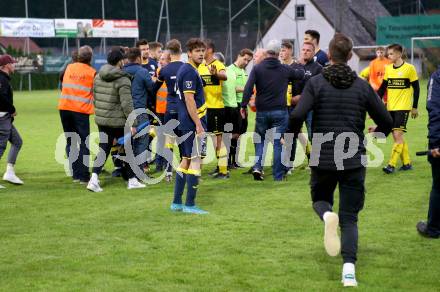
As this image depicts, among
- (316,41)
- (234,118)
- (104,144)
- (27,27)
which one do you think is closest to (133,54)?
(104,144)

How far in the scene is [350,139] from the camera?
21.8 feet

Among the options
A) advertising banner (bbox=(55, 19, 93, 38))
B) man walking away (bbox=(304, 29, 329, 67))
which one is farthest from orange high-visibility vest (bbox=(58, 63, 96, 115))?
advertising banner (bbox=(55, 19, 93, 38))

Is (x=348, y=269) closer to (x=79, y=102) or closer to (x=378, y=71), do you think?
(x=79, y=102)

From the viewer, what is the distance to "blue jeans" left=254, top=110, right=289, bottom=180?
41.0 ft

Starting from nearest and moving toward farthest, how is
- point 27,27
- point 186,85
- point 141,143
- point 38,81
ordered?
1. point 186,85
2. point 141,143
3. point 38,81
4. point 27,27

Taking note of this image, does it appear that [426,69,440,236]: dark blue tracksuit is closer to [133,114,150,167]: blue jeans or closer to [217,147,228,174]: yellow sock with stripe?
[217,147,228,174]: yellow sock with stripe

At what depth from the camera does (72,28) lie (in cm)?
5897

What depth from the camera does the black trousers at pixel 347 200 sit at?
650 cm

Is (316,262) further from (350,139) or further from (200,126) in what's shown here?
(200,126)

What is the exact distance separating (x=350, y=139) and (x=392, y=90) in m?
6.89

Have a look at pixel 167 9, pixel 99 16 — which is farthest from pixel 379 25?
pixel 99 16

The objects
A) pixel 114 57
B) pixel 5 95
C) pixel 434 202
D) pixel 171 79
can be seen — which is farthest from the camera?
pixel 5 95

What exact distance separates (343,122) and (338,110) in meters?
0.11

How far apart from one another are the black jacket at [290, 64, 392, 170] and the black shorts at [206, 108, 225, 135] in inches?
259
